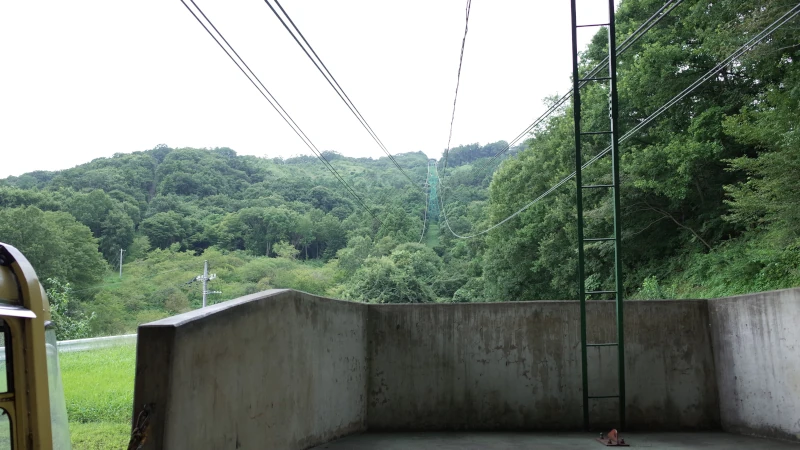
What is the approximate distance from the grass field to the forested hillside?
6.01m

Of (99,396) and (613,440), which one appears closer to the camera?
(613,440)

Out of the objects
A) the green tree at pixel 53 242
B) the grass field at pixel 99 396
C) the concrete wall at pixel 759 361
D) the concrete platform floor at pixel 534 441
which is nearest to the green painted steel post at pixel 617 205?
the concrete platform floor at pixel 534 441

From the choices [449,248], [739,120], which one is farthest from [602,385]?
[449,248]

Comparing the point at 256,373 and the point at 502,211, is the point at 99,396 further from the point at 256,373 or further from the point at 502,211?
the point at 502,211

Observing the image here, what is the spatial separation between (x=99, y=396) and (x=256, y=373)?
10.9 m

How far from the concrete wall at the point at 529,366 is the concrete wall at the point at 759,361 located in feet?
0.86

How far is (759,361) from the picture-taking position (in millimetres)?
6977

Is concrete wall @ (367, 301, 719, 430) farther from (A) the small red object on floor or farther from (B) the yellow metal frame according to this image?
(B) the yellow metal frame

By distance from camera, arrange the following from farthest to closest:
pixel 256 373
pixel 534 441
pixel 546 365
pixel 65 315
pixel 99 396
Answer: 1. pixel 65 315
2. pixel 99 396
3. pixel 546 365
4. pixel 534 441
5. pixel 256 373

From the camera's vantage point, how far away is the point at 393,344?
814 cm

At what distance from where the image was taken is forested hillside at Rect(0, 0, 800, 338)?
604 inches

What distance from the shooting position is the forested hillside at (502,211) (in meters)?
15.3

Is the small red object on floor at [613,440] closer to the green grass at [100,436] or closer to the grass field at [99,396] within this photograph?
the grass field at [99,396]

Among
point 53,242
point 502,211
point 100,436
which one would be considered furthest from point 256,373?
point 502,211
